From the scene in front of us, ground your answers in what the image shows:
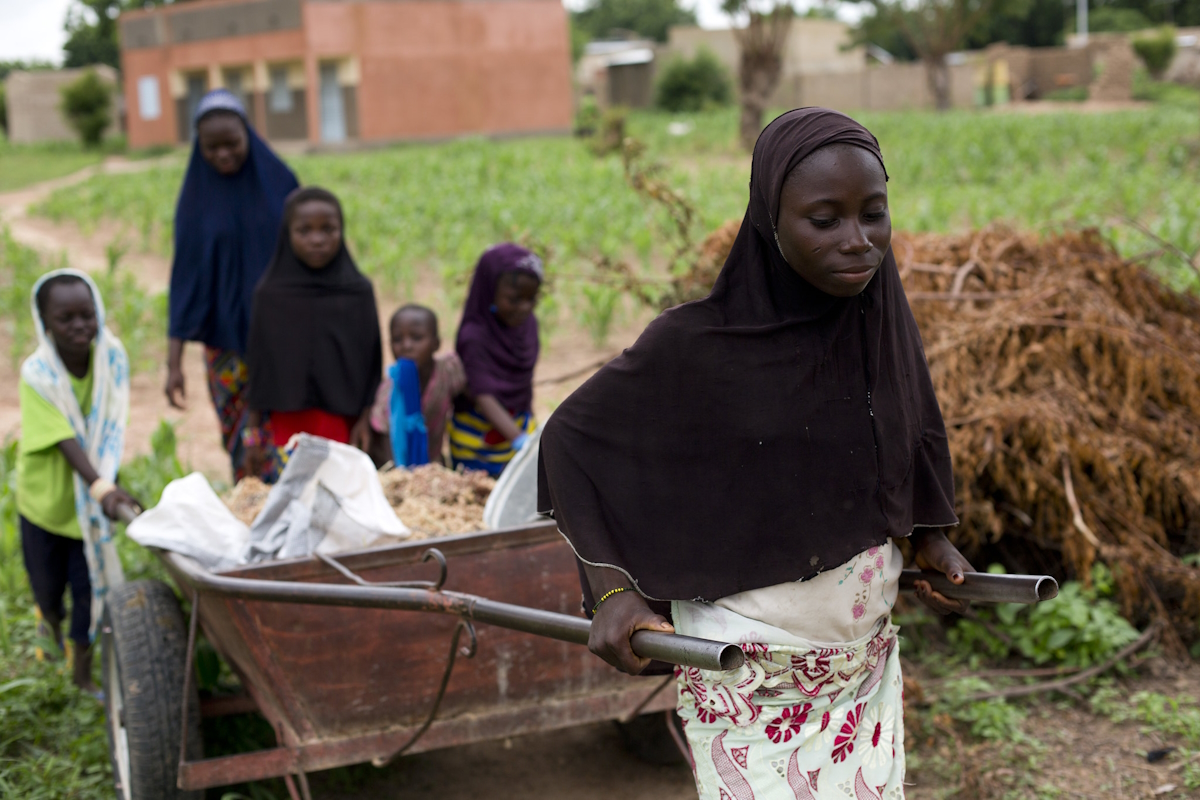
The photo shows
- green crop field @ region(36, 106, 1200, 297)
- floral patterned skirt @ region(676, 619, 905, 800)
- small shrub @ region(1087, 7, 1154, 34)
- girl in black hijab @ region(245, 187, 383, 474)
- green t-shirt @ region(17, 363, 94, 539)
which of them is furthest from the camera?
small shrub @ region(1087, 7, 1154, 34)

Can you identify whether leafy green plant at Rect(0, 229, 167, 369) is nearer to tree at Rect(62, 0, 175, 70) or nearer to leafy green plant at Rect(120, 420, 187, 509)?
leafy green plant at Rect(120, 420, 187, 509)

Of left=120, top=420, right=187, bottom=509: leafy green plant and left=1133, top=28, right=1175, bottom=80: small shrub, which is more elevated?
left=1133, top=28, right=1175, bottom=80: small shrub

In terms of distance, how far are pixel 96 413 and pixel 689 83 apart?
33.1 metres

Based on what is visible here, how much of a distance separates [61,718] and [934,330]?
3.46 m

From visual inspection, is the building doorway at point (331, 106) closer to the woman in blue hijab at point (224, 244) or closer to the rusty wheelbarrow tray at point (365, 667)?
the woman in blue hijab at point (224, 244)

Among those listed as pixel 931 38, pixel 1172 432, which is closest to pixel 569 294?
pixel 1172 432

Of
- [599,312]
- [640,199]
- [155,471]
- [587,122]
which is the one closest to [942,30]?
[587,122]

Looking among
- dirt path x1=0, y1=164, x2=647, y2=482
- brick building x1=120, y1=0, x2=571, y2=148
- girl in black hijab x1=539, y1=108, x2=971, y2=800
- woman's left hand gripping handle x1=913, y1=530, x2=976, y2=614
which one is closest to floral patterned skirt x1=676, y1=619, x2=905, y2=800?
girl in black hijab x1=539, y1=108, x2=971, y2=800

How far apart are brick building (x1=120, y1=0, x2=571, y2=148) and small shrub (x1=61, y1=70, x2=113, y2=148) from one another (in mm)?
5205

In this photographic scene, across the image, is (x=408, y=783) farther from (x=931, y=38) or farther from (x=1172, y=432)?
(x=931, y=38)

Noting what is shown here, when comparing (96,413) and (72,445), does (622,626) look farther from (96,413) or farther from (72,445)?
(96,413)

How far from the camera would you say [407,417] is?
13.6 feet

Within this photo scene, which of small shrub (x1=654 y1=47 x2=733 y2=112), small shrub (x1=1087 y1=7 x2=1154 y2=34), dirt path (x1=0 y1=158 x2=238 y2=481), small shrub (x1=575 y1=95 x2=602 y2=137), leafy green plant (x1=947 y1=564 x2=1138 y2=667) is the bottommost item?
leafy green plant (x1=947 y1=564 x2=1138 y2=667)

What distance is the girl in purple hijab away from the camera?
4238mm
